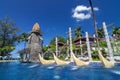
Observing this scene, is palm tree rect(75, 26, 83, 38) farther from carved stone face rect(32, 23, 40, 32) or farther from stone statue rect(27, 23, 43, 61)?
stone statue rect(27, 23, 43, 61)

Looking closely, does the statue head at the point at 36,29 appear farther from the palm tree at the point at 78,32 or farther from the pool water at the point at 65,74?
the pool water at the point at 65,74

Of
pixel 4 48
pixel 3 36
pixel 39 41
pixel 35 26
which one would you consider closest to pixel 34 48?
pixel 39 41

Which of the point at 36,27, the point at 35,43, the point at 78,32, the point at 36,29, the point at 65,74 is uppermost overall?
the point at 78,32

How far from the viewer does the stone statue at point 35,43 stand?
41219mm

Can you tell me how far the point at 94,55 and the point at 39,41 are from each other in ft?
59.8

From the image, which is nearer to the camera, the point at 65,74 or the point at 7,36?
the point at 65,74

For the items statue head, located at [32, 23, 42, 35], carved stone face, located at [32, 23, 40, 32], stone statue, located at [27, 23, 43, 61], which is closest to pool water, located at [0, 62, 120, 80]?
stone statue, located at [27, 23, 43, 61]

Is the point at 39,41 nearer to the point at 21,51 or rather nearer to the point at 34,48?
the point at 34,48

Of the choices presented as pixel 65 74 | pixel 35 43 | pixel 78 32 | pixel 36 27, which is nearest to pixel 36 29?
pixel 36 27

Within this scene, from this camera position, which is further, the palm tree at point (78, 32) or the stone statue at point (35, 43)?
the palm tree at point (78, 32)

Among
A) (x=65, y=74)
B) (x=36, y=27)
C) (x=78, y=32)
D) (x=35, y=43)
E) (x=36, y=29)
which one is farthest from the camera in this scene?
(x=78, y=32)

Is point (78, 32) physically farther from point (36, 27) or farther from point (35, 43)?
point (35, 43)

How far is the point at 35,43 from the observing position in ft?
140

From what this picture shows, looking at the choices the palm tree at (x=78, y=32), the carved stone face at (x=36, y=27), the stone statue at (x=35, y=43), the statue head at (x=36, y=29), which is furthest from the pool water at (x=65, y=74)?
the palm tree at (x=78, y=32)
